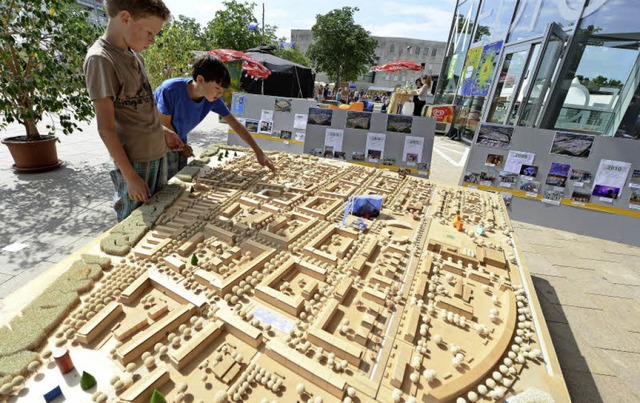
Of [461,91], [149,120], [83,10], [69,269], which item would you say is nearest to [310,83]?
[461,91]

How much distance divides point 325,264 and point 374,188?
5.53 feet

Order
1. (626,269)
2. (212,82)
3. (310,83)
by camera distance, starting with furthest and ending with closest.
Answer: (310,83), (626,269), (212,82)

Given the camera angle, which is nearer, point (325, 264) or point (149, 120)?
point (325, 264)

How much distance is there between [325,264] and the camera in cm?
202

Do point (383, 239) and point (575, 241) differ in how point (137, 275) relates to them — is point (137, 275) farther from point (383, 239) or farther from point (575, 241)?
point (575, 241)

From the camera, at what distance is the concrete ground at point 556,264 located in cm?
297

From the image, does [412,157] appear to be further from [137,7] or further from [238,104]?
[137,7]

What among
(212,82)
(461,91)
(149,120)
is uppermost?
(461,91)

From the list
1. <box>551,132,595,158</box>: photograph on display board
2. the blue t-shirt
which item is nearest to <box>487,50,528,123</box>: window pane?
<box>551,132,595,158</box>: photograph on display board

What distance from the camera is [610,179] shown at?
16.8ft

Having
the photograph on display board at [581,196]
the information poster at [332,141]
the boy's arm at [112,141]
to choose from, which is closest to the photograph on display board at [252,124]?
the information poster at [332,141]

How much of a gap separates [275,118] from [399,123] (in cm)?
307

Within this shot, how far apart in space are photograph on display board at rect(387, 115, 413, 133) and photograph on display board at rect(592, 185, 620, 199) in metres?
3.31

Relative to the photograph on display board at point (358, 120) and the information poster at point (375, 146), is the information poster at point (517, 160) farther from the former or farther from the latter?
the photograph on display board at point (358, 120)
